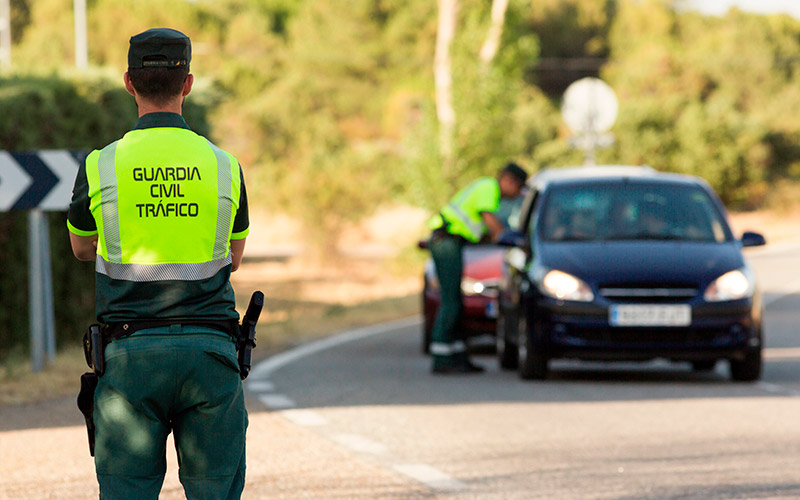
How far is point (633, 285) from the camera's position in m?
11.8

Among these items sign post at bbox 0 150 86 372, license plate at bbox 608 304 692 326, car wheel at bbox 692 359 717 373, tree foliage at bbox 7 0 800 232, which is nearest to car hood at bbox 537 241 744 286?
license plate at bbox 608 304 692 326

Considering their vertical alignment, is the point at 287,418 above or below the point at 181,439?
below

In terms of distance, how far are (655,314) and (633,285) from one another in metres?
0.27

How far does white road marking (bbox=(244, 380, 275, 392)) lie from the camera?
1184 cm

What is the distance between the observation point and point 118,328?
14.0ft

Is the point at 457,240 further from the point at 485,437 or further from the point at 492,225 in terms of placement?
the point at 485,437

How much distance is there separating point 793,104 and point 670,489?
2685 inches

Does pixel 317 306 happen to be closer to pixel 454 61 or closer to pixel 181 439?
pixel 454 61

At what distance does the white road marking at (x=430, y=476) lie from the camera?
7.49 metres

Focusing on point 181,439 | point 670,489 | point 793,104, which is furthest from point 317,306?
point 793,104

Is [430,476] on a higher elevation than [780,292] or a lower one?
higher

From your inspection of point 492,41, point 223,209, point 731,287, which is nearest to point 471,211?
point 731,287

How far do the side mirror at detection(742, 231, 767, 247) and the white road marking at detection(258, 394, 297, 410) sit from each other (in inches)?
153

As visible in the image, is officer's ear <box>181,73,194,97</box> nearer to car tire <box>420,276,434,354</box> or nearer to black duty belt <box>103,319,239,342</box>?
black duty belt <box>103,319,239,342</box>
